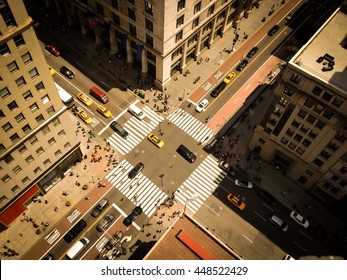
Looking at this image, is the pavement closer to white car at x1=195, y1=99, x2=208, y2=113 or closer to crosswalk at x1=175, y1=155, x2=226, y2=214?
crosswalk at x1=175, y1=155, x2=226, y2=214

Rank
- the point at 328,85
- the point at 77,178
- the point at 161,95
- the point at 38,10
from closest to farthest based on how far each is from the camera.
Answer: the point at 328,85 < the point at 77,178 < the point at 161,95 < the point at 38,10

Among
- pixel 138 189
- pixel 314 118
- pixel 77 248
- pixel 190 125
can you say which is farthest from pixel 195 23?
pixel 77 248

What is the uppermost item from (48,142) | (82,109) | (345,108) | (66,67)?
(345,108)

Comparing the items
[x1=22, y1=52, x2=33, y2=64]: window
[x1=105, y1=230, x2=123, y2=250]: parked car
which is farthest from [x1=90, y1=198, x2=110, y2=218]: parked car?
[x1=22, y1=52, x2=33, y2=64]: window

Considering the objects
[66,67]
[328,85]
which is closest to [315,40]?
[328,85]

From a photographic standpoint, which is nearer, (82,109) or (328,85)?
(328,85)

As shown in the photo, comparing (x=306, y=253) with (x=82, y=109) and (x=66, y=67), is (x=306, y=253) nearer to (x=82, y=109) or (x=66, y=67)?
(x=82, y=109)

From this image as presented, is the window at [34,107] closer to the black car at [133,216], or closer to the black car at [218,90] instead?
the black car at [133,216]

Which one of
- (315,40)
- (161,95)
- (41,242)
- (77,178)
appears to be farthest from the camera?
(161,95)
